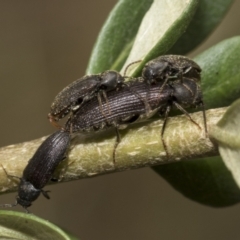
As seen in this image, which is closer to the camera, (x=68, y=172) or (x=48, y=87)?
(x=68, y=172)

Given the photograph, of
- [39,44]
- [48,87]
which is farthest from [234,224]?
[39,44]

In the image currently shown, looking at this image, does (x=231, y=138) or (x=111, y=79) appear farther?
(x=111, y=79)

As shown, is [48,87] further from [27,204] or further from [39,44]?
[27,204]

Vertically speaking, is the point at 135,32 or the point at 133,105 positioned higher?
the point at 135,32

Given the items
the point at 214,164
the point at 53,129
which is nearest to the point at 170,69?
the point at 214,164

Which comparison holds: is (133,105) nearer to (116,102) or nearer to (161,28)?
(116,102)

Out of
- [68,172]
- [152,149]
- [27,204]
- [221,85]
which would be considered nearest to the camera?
[152,149]
